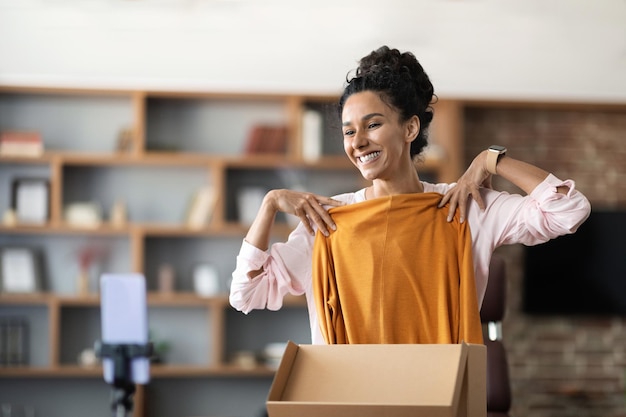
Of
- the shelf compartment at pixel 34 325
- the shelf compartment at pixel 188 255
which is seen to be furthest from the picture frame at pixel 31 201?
→ the shelf compartment at pixel 188 255

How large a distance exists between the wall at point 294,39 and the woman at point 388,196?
3.72 meters

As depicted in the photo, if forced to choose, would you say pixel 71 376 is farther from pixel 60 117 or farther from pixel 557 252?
pixel 557 252

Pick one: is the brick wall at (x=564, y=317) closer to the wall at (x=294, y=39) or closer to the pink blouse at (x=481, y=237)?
the wall at (x=294, y=39)

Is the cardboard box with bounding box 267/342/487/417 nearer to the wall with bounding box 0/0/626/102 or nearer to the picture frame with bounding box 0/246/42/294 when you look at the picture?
the wall with bounding box 0/0/626/102

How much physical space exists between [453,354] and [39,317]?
463cm

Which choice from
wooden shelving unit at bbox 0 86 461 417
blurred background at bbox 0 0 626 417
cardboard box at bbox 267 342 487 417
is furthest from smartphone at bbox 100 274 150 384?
cardboard box at bbox 267 342 487 417

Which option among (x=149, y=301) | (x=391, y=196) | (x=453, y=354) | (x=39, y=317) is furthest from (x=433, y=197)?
(x=39, y=317)

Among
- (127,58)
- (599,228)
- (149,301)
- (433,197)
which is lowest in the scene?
(149,301)

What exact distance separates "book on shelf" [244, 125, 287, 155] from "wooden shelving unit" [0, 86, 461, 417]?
5 cm

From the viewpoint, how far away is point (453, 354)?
1577 millimetres

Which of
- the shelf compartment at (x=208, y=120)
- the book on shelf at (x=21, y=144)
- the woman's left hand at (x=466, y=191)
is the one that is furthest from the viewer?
the shelf compartment at (x=208, y=120)

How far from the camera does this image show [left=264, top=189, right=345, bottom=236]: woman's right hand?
203 cm

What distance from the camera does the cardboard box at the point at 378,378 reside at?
5.02 feet

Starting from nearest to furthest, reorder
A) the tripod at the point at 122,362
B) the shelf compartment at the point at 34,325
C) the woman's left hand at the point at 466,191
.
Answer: the woman's left hand at the point at 466,191
the tripod at the point at 122,362
the shelf compartment at the point at 34,325
